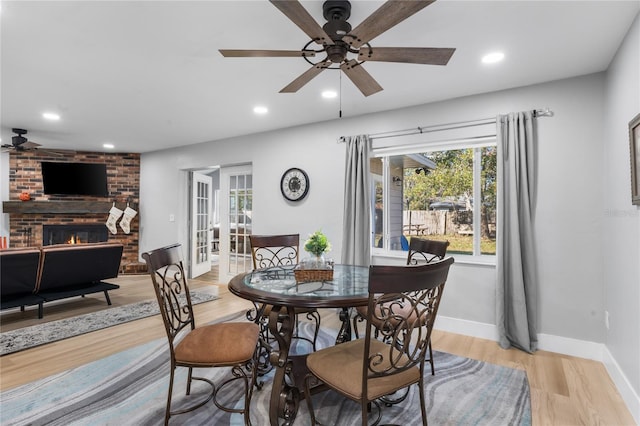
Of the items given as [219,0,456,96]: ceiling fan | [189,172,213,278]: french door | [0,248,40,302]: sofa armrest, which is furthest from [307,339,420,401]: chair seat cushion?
[189,172,213,278]: french door

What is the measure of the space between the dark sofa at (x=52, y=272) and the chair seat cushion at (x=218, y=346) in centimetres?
270

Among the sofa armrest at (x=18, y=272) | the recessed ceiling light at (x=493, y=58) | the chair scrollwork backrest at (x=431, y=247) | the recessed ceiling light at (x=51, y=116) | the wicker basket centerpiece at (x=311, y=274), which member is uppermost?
the recessed ceiling light at (x=51, y=116)

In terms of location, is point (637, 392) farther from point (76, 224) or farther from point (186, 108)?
point (76, 224)

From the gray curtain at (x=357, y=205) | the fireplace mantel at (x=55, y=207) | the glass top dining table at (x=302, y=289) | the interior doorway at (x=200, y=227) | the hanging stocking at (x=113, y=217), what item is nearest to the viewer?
the glass top dining table at (x=302, y=289)

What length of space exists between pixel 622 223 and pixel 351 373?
2.18 meters

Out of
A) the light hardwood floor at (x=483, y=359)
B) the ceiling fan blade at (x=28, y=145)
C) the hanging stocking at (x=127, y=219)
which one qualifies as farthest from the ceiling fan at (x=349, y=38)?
the hanging stocking at (x=127, y=219)

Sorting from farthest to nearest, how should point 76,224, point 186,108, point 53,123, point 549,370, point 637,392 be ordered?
1. point 76,224
2. point 53,123
3. point 186,108
4. point 549,370
5. point 637,392

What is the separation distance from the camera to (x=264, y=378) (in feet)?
7.78

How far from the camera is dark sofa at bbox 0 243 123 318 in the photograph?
3363 mm

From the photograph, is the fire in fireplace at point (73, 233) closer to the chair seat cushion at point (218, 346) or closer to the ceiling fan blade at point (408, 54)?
the chair seat cushion at point (218, 346)

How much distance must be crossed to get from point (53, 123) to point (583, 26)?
5.79m

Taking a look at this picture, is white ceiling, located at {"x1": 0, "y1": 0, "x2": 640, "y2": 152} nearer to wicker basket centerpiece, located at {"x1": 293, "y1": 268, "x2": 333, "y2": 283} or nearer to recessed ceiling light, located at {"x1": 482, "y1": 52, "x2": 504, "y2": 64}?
recessed ceiling light, located at {"x1": 482, "y1": 52, "x2": 504, "y2": 64}

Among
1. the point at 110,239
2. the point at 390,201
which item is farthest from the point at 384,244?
the point at 110,239

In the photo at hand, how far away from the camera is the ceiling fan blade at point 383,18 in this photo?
1396 mm
